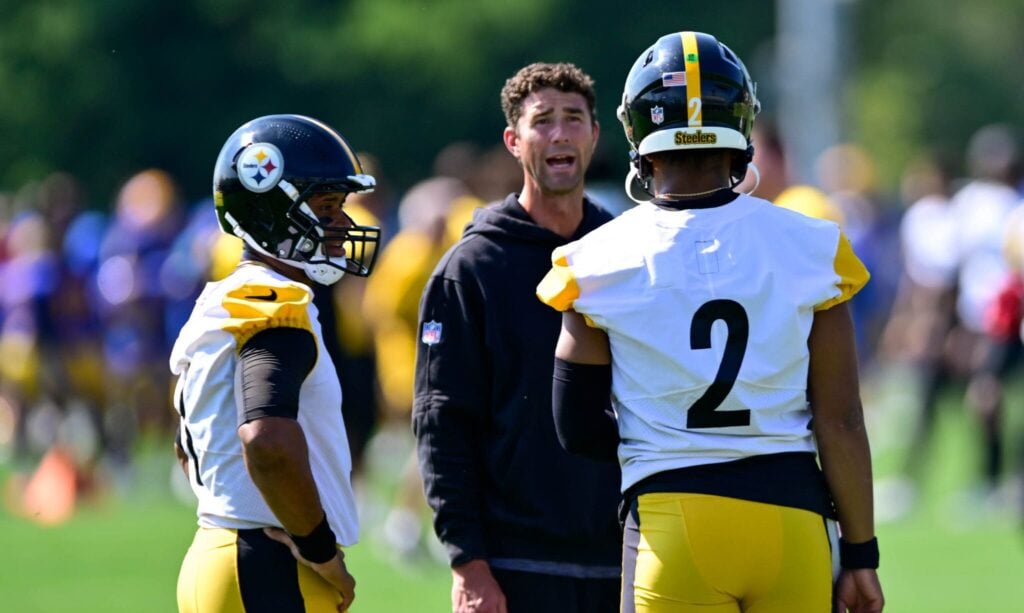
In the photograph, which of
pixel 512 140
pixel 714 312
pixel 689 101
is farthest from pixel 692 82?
pixel 512 140

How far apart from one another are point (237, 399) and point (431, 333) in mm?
1090

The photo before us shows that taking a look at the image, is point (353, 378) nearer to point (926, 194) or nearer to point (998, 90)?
point (926, 194)

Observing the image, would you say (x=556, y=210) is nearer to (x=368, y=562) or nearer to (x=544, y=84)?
(x=544, y=84)

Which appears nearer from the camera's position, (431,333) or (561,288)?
(561,288)

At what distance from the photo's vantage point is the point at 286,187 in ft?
15.3

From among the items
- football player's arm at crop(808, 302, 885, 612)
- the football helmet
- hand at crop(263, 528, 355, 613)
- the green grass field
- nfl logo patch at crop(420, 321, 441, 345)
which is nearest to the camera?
football player's arm at crop(808, 302, 885, 612)

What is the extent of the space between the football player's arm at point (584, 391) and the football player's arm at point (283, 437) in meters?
0.63

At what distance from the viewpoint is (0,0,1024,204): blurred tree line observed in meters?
34.5

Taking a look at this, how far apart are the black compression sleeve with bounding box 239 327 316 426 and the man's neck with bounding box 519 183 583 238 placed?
1274 millimetres

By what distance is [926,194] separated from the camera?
15.6 metres

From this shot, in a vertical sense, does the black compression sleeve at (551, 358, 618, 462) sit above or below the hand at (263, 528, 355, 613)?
above

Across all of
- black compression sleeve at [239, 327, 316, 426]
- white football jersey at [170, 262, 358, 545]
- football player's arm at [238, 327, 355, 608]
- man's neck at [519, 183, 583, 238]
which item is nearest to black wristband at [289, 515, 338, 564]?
football player's arm at [238, 327, 355, 608]

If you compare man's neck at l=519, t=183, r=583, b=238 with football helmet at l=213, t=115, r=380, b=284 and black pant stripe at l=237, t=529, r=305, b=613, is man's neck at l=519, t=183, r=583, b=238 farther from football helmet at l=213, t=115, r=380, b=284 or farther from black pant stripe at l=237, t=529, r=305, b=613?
black pant stripe at l=237, t=529, r=305, b=613

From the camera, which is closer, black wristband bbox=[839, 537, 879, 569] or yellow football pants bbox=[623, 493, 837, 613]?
yellow football pants bbox=[623, 493, 837, 613]
